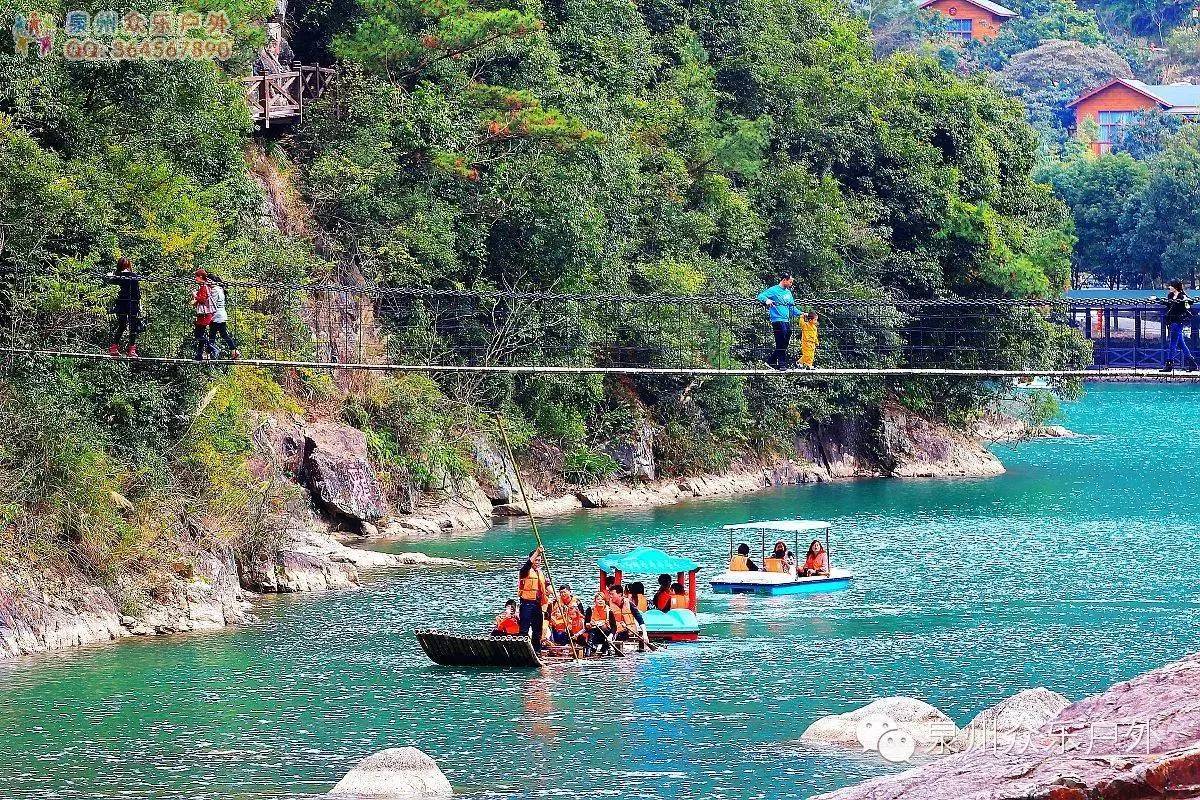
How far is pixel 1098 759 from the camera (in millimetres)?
9648

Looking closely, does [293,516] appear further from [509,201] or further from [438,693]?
[509,201]

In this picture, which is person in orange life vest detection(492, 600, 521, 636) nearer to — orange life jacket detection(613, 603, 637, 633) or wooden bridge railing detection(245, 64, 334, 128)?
orange life jacket detection(613, 603, 637, 633)

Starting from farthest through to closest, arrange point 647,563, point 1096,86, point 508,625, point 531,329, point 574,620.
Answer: point 1096,86 → point 531,329 → point 647,563 → point 574,620 → point 508,625

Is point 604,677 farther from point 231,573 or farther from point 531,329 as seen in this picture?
point 531,329

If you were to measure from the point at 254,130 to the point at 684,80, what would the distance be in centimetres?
1285

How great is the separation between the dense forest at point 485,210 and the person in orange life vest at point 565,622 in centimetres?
535

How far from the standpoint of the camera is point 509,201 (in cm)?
3922

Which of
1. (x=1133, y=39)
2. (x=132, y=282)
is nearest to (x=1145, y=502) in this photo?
(x=132, y=282)

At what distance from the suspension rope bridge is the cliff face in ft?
26.7

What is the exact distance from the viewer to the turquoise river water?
1905 cm

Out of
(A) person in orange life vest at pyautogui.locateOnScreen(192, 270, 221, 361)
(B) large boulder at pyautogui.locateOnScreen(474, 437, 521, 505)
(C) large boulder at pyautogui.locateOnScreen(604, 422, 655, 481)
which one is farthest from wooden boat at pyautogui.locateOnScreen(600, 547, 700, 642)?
(C) large boulder at pyautogui.locateOnScreen(604, 422, 655, 481)

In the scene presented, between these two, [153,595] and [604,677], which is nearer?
[604,677]

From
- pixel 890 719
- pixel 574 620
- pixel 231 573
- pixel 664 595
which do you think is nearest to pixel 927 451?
pixel 664 595

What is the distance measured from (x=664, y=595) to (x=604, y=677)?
10.3 ft
